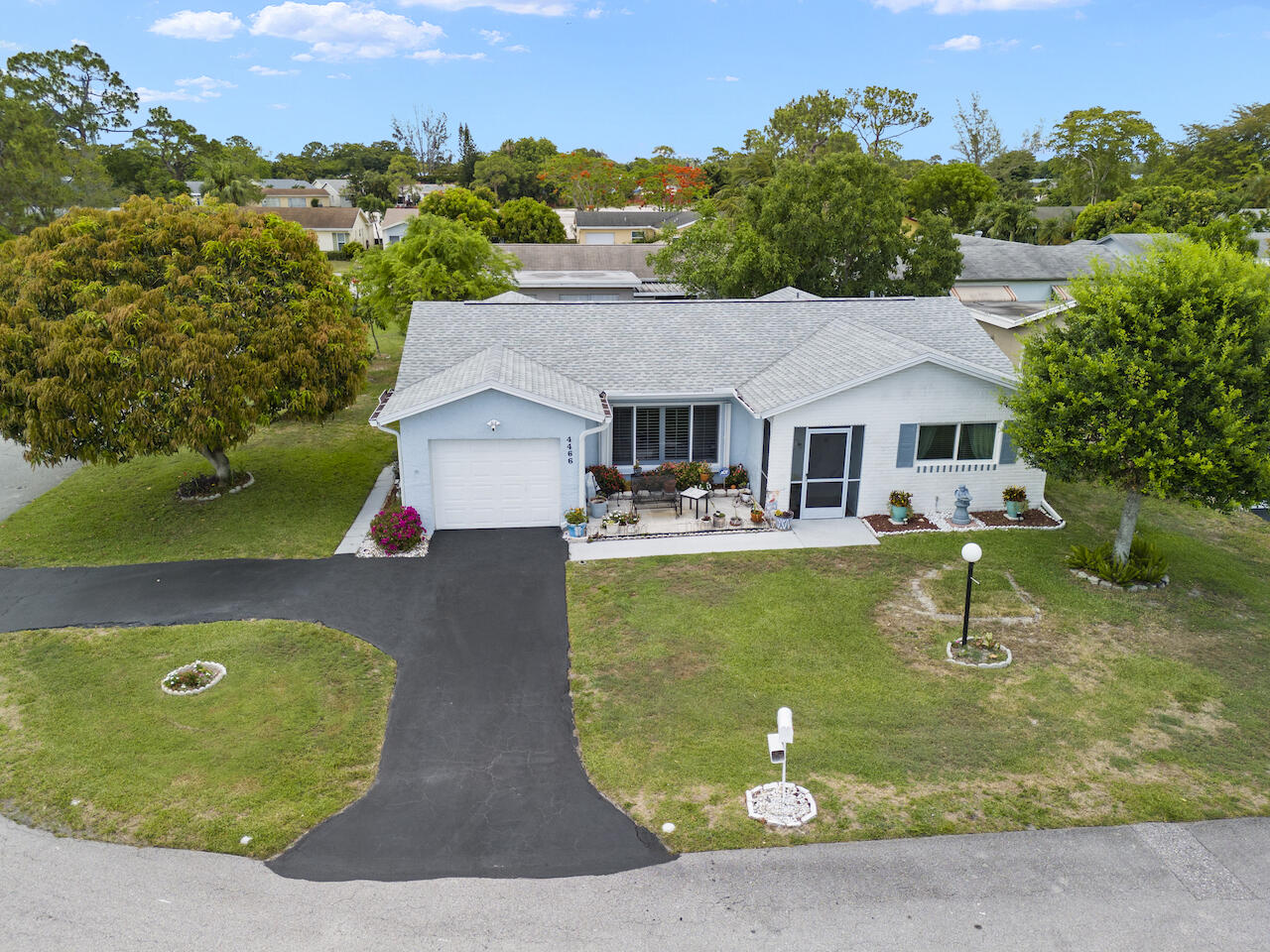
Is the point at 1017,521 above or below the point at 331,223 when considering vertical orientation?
below

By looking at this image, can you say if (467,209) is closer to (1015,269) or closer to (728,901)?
(1015,269)

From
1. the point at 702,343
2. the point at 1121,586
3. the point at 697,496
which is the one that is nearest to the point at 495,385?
the point at 697,496

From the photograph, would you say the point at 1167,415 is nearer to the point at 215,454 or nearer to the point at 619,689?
the point at 619,689

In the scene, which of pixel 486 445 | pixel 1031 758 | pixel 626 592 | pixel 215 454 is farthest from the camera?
pixel 215 454

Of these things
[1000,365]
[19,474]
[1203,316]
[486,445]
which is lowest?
Answer: [19,474]

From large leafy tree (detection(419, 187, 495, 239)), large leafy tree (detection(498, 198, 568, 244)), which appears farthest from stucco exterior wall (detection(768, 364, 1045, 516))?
large leafy tree (detection(498, 198, 568, 244))

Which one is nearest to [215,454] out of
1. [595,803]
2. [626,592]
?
[626,592]
